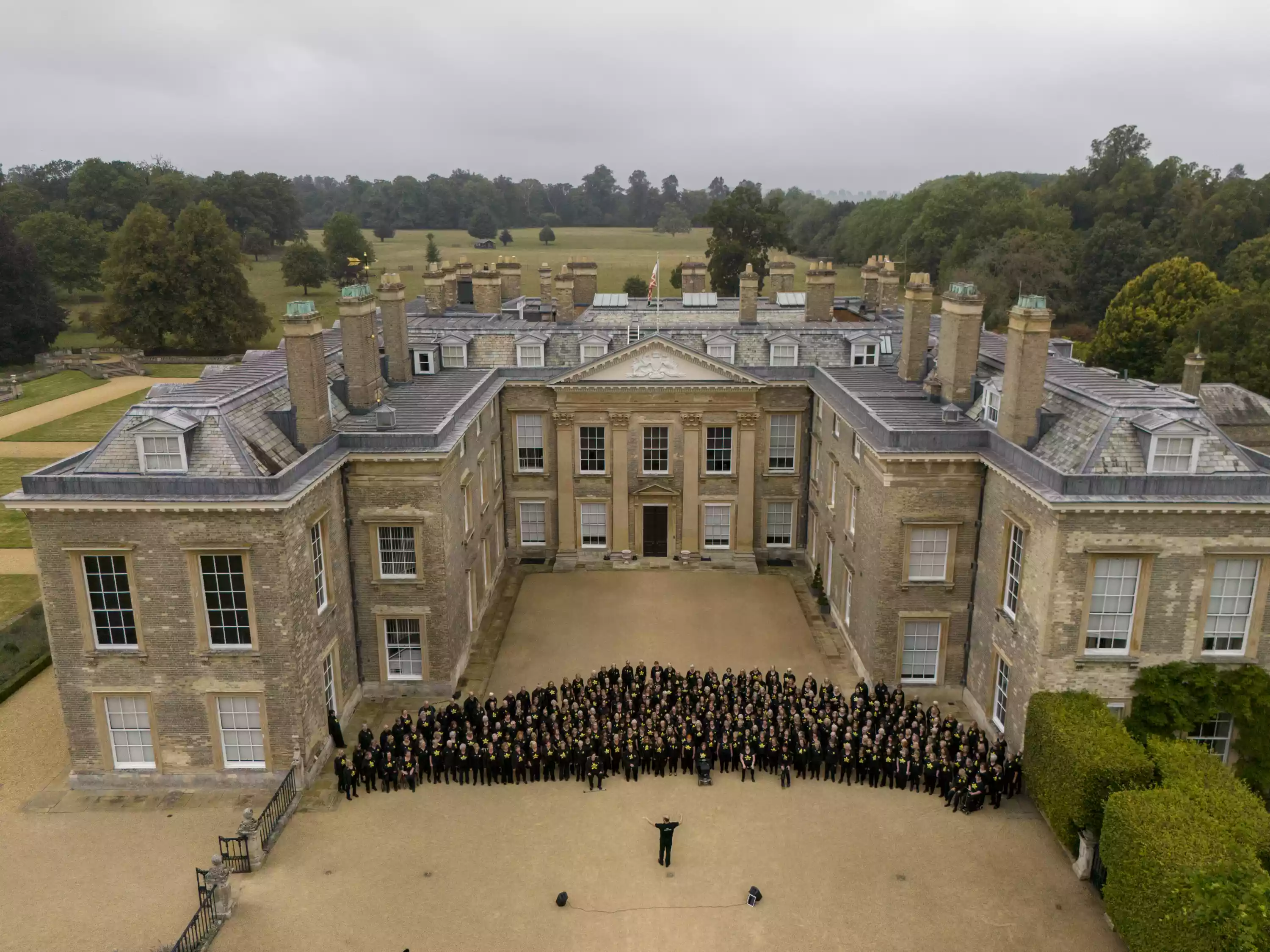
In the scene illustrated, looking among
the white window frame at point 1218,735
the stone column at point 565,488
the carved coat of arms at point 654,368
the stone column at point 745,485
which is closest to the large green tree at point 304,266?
the stone column at point 565,488

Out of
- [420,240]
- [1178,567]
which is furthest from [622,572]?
[420,240]

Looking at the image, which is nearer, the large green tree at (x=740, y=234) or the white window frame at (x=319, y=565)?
the white window frame at (x=319, y=565)

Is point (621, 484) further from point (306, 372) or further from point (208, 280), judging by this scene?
point (208, 280)

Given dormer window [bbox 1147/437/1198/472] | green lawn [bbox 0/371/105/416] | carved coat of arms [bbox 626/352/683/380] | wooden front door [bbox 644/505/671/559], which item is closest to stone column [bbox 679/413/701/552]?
wooden front door [bbox 644/505/671/559]

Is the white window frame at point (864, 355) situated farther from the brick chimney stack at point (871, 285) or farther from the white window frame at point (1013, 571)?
the white window frame at point (1013, 571)

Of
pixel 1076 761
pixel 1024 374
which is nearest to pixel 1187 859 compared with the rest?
pixel 1076 761

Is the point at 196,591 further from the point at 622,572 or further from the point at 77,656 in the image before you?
the point at 622,572
